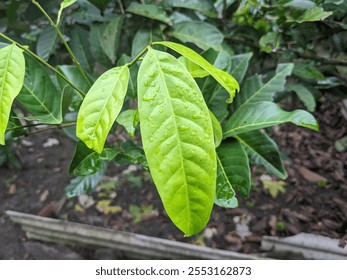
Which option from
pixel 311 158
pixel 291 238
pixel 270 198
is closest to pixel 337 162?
pixel 311 158

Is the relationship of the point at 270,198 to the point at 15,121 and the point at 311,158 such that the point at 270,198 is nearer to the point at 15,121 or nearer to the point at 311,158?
the point at 311,158

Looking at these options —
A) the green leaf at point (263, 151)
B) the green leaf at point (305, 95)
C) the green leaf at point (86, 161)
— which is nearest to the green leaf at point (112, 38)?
the green leaf at point (86, 161)

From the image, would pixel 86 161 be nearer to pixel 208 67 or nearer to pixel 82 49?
pixel 208 67

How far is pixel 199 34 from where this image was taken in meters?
1.00

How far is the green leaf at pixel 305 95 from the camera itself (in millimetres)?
1053

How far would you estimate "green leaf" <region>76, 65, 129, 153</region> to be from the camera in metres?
0.47

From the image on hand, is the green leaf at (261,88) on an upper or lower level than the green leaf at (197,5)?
lower

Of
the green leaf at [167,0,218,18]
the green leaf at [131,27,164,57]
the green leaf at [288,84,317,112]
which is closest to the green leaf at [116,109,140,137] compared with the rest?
the green leaf at [131,27,164,57]

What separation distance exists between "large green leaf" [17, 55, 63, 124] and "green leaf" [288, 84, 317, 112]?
28.2 inches

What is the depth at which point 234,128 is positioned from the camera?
78 centimetres

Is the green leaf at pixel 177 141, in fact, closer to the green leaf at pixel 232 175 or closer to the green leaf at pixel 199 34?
the green leaf at pixel 232 175

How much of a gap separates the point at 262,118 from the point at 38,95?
20.2 inches

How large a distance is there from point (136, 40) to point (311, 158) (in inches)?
53.2

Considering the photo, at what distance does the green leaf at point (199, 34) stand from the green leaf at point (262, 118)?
10.7 inches
